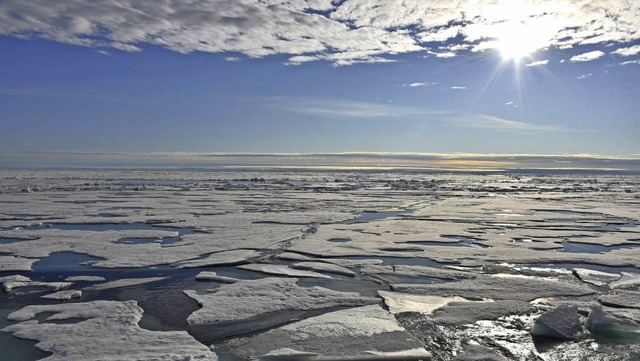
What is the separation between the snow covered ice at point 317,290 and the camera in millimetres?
4047

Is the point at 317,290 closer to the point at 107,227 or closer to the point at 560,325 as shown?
the point at 560,325

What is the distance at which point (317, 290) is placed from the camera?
571 cm

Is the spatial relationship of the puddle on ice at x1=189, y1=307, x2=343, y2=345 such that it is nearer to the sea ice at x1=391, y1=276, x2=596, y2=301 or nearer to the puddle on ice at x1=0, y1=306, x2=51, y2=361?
the puddle on ice at x1=0, y1=306, x2=51, y2=361

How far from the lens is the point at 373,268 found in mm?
6945

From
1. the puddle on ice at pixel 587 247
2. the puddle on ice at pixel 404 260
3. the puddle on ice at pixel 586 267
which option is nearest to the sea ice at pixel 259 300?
the puddle on ice at pixel 404 260

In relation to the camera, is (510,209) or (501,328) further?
(510,209)

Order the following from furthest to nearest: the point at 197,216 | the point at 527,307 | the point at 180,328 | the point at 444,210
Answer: the point at 444,210 → the point at 197,216 → the point at 527,307 → the point at 180,328

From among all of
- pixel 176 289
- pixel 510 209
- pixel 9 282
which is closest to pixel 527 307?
pixel 176 289

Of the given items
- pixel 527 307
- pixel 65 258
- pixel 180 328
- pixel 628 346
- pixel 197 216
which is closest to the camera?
pixel 628 346

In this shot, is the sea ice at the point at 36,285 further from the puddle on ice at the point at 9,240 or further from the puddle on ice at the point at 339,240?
the puddle on ice at the point at 339,240

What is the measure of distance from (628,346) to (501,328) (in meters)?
1.02

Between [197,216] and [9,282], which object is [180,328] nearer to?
[9,282]

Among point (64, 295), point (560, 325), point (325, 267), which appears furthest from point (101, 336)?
point (560, 325)

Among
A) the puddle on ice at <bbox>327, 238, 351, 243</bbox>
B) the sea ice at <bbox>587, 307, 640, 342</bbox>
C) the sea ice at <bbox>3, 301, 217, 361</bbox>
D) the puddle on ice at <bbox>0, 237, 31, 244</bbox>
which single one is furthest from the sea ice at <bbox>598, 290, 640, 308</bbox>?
the puddle on ice at <bbox>0, 237, 31, 244</bbox>
